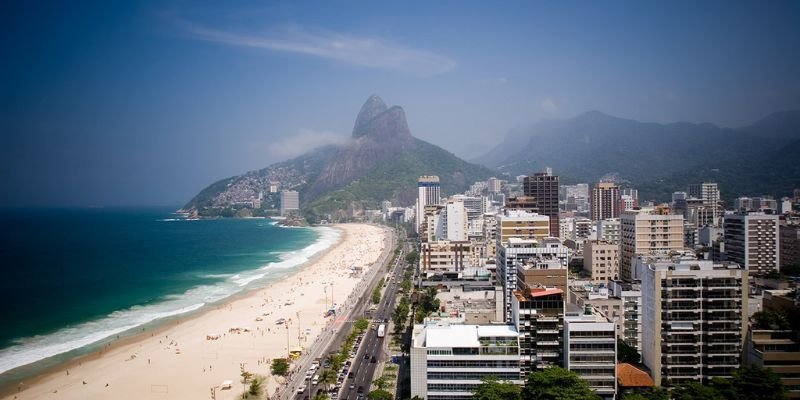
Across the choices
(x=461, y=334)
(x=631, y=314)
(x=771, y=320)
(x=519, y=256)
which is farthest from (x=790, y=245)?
(x=461, y=334)

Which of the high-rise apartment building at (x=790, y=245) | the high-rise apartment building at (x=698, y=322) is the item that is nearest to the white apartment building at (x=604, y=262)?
the high-rise apartment building at (x=790, y=245)

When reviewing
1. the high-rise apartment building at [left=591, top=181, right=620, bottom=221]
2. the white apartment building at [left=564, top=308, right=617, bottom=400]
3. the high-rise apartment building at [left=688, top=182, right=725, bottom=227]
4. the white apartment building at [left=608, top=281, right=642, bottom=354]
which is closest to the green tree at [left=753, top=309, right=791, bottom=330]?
the white apartment building at [left=608, top=281, right=642, bottom=354]

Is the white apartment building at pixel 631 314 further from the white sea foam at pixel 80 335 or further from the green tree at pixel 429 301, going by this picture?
the white sea foam at pixel 80 335

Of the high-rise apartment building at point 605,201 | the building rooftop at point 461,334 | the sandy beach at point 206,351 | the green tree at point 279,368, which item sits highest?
the high-rise apartment building at point 605,201

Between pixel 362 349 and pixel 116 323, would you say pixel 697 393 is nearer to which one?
pixel 362 349

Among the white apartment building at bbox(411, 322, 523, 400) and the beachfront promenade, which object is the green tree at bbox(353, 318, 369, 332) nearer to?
the beachfront promenade

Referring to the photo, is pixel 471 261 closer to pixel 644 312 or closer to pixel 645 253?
pixel 645 253
